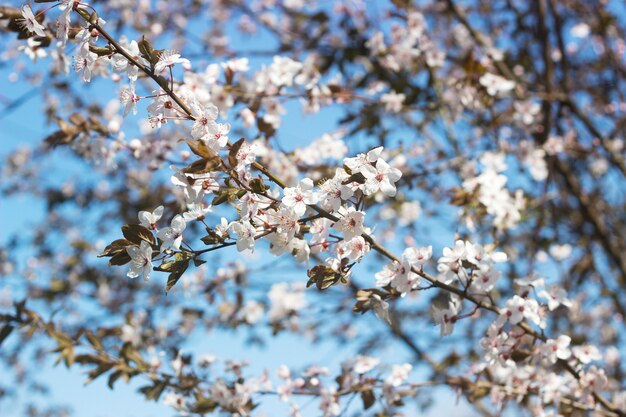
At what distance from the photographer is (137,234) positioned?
4.62ft

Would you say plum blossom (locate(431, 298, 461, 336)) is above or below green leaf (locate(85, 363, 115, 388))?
below

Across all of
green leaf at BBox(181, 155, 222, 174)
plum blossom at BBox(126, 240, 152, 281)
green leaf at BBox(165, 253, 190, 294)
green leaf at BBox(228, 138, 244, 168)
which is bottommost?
green leaf at BBox(165, 253, 190, 294)

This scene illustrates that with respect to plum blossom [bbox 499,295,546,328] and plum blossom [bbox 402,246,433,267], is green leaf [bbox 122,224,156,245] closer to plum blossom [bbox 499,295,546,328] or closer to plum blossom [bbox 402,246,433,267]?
plum blossom [bbox 402,246,433,267]

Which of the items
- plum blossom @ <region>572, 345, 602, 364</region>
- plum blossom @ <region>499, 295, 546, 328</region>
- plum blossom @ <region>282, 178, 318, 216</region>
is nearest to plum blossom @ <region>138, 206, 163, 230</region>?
plum blossom @ <region>282, 178, 318, 216</region>

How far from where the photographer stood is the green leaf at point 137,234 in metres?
1.40

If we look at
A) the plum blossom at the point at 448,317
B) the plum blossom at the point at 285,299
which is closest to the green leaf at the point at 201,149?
the plum blossom at the point at 448,317

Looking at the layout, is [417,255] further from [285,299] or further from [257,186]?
[285,299]

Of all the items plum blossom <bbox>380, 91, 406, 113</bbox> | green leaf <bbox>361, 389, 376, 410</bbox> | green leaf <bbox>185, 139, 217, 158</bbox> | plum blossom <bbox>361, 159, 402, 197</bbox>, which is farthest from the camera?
plum blossom <bbox>380, 91, 406, 113</bbox>

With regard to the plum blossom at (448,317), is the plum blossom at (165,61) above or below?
above

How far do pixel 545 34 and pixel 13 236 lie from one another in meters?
4.91

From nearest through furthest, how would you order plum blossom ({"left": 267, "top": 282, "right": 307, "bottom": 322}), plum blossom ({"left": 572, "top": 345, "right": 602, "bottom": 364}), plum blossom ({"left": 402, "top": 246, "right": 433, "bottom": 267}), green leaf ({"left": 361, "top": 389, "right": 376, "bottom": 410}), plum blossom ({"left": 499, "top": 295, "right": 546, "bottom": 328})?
plum blossom ({"left": 402, "top": 246, "right": 433, "bottom": 267}) < plum blossom ({"left": 499, "top": 295, "right": 546, "bottom": 328}) < plum blossom ({"left": 572, "top": 345, "right": 602, "bottom": 364}) < green leaf ({"left": 361, "top": 389, "right": 376, "bottom": 410}) < plum blossom ({"left": 267, "top": 282, "right": 307, "bottom": 322})

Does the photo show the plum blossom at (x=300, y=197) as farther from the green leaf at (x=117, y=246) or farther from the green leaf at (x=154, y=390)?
the green leaf at (x=154, y=390)

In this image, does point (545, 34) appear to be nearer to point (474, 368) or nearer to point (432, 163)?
point (432, 163)

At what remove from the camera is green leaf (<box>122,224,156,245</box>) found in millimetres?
1401
